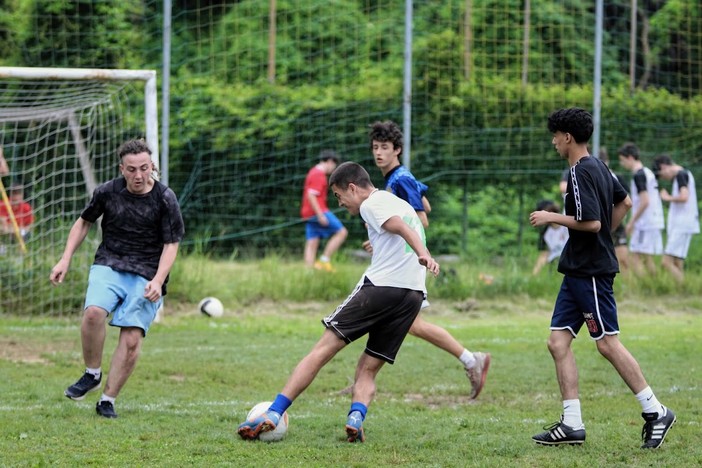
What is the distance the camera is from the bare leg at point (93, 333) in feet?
22.2

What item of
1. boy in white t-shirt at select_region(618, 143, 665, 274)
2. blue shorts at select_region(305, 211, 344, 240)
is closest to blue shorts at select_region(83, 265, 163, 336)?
blue shorts at select_region(305, 211, 344, 240)

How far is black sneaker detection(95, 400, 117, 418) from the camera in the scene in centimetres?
666

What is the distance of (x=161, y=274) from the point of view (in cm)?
678

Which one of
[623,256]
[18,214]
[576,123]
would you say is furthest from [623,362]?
[18,214]

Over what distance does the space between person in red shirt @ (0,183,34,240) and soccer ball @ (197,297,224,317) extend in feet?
7.07

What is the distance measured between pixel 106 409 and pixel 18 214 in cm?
636

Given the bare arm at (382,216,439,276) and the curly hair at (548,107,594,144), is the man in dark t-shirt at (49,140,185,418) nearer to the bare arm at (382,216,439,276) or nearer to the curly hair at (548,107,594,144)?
the bare arm at (382,216,439,276)

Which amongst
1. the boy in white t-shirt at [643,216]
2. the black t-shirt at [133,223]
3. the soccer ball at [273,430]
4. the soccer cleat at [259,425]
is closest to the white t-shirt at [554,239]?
the boy in white t-shirt at [643,216]

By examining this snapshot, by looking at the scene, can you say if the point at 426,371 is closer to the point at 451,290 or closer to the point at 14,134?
the point at 451,290

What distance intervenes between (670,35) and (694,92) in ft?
5.38

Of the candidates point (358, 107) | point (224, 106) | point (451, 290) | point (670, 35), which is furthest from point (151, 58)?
point (670, 35)

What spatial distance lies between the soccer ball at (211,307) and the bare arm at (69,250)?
478cm

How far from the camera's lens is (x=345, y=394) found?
787 centimetres

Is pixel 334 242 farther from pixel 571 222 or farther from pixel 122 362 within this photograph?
pixel 571 222
